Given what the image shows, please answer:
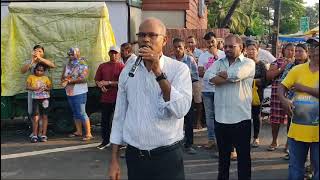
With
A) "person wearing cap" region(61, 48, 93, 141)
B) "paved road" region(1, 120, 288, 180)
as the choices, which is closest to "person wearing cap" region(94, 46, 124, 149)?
"paved road" region(1, 120, 288, 180)

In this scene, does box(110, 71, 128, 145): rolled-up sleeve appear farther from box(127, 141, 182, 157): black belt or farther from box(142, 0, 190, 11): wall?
box(142, 0, 190, 11): wall

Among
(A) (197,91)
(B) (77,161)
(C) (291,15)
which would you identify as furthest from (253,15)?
(B) (77,161)

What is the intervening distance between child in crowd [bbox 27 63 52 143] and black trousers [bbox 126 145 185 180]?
5187mm

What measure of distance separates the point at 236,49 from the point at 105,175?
2.41 m

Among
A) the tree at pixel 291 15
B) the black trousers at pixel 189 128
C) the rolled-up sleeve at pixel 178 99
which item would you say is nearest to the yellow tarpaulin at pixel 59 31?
the black trousers at pixel 189 128

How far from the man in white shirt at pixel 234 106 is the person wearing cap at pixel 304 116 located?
26.7 inches

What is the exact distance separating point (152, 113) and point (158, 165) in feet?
1.18

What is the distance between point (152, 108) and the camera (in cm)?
306

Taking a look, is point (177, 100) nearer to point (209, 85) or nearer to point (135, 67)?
point (135, 67)

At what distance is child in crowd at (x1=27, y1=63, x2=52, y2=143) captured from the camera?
8016 millimetres

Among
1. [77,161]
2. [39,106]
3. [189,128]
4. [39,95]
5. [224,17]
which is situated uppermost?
[224,17]

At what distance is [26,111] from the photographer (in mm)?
8562

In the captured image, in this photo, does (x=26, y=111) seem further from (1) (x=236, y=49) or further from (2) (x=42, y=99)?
(1) (x=236, y=49)

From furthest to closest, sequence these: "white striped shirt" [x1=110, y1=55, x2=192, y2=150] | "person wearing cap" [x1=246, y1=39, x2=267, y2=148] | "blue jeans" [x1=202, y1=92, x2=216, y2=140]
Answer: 1. "blue jeans" [x1=202, y1=92, x2=216, y2=140]
2. "person wearing cap" [x1=246, y1=39, x2=267, y2=148]
3. "white striped shirt" [x1=110, y1=55, x2=192, y2=150]
